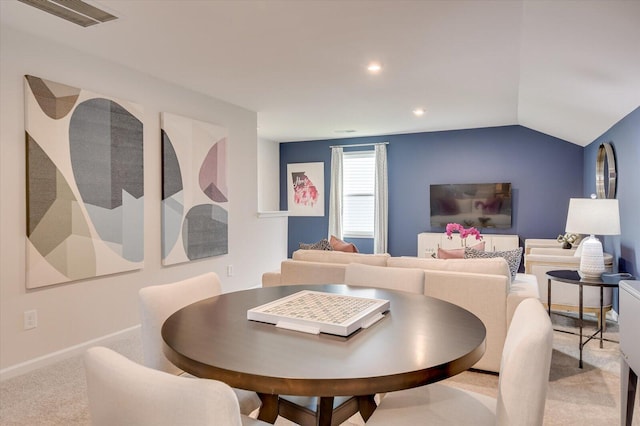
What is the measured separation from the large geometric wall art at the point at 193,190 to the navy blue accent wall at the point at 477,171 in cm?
342

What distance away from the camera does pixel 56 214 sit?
3.05 m

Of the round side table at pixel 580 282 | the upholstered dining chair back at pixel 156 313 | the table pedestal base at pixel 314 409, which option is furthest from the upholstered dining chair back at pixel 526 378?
the round side table at pixel 580 282

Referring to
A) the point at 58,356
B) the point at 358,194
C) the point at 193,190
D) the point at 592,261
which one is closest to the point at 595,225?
the point at 592,261

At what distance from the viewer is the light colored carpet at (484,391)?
2258 millimetres

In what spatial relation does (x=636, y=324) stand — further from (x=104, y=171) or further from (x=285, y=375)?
(x=104, y=171)

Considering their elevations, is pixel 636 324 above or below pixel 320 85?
below

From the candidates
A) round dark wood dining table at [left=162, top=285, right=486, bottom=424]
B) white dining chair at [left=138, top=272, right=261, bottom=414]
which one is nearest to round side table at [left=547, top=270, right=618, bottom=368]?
round dark wood dining table at [left=162, top=285, right=486, bottom=424]

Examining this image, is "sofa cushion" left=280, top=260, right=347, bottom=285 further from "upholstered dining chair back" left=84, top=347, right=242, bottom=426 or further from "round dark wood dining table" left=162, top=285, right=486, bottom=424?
"upholstered dining chair back" left=84, top=347, right=242, bottom=426

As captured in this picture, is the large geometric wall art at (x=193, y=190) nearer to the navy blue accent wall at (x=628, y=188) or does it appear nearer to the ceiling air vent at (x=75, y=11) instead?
the ceiling air vent at (x=75, y=11)

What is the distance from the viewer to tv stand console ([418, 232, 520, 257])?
20.6 feet

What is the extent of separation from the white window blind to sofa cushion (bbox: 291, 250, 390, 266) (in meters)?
4.16

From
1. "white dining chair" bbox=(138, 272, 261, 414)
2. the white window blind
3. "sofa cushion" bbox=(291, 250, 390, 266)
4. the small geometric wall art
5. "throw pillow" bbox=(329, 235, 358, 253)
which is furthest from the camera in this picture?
the small geometric wall art

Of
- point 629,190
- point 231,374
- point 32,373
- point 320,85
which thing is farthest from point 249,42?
point 629,190

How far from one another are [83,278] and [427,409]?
2928mm
